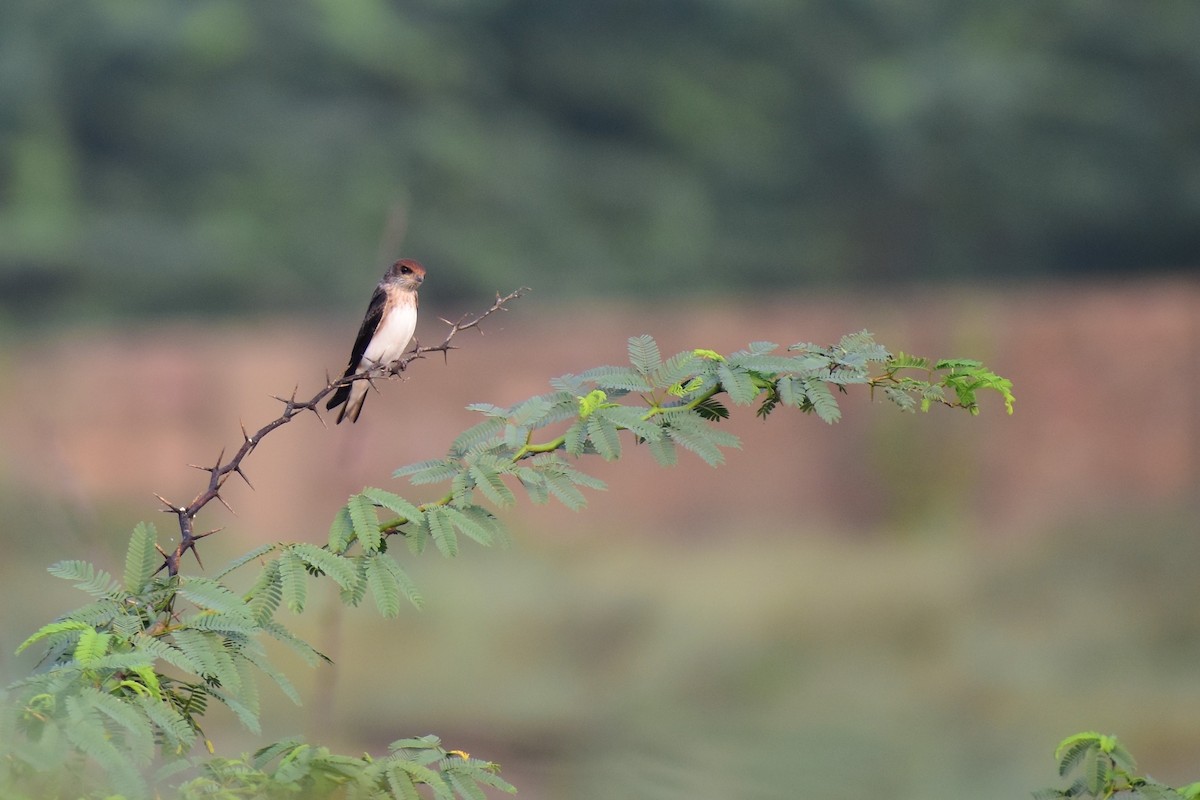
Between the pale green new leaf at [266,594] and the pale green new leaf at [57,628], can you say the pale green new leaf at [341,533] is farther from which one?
the pale green new leaf at [57,628]

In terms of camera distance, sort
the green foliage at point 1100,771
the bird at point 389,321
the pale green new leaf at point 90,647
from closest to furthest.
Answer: the pale green new leaf at point 90,647 < the green foliage at point 1100,771 < the bird at point 389,321

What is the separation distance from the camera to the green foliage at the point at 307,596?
1.75 meters

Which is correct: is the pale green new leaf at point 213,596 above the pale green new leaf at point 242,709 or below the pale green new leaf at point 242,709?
above

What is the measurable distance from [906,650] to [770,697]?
3.02 feet

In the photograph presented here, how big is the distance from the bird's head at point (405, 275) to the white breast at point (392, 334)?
0.06 metres

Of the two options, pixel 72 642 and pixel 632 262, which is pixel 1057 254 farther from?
pixel 72 642

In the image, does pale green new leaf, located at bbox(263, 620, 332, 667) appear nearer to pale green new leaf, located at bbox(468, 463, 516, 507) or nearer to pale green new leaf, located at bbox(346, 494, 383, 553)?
pale green new leaf, located at bbox(346, 494, 383, 553)

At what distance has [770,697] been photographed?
862 cm

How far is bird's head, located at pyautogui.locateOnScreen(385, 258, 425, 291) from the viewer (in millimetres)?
4344

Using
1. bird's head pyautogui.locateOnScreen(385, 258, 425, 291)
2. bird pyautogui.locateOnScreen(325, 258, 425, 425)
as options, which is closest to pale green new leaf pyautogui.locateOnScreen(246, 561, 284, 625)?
bird pyautogui.locateOnScreen(325, 258, 425, 425)

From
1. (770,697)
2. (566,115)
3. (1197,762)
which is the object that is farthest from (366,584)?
(566,115)

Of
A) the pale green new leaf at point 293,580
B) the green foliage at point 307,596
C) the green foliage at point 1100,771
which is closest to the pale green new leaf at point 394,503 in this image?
the green foliage at point 307,596

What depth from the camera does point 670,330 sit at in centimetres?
974

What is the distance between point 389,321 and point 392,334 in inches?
1.5
